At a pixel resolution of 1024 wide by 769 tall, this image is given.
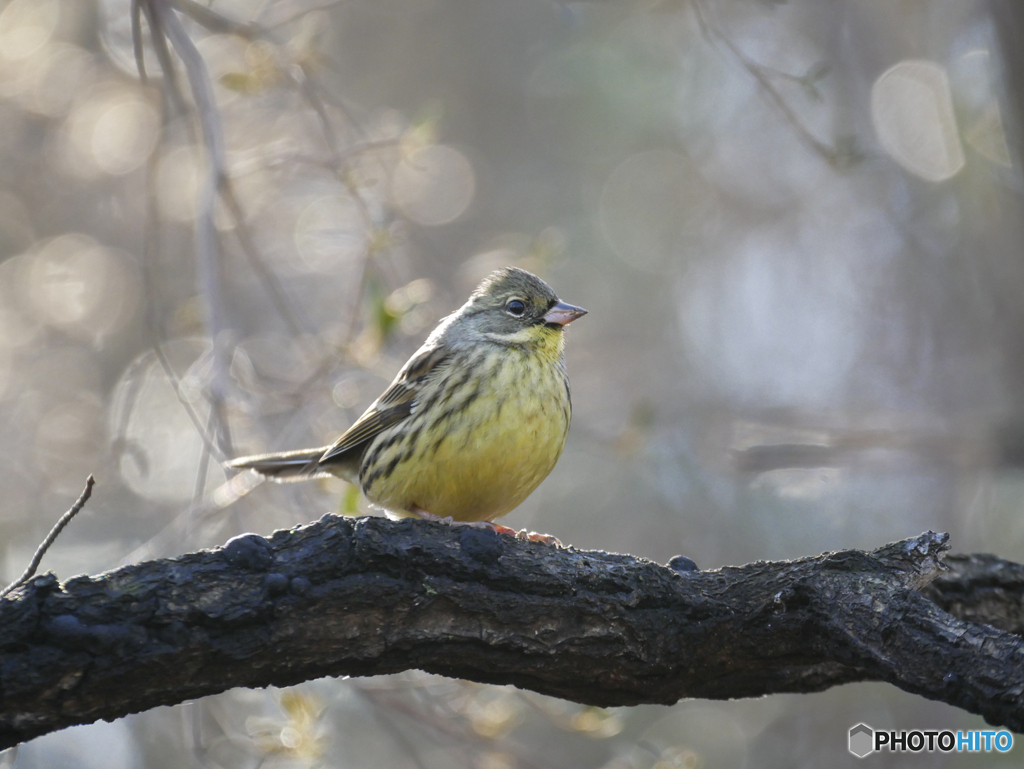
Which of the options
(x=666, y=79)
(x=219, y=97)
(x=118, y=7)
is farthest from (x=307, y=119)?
(x=666, y=79)

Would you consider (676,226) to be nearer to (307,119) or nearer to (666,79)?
(666,79)

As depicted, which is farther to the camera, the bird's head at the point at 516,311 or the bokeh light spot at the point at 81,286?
the bokeh light spot at the point at 81,286

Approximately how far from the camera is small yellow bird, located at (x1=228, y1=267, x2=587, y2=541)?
4.62 meters

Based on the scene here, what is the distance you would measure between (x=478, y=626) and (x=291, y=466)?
2620 millimetres

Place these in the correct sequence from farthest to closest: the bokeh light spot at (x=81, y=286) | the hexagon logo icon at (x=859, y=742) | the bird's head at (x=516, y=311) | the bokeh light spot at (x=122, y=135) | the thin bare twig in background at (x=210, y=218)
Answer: the bokeh light spot at (x=81, y=286)
the hexagon logo icon at (x=859, y=742)
the bokeh light spot at (x=122, y=135)
the bird's head at (x=516, y=311)
the thin bare twig in background at (x=210, y=218)

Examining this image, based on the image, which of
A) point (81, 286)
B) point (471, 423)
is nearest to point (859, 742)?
point (471, 423)

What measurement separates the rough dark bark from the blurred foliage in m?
1.57

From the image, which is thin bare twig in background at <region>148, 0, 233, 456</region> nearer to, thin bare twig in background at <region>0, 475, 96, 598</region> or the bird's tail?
the bird's tail

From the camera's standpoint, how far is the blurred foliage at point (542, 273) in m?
5.78

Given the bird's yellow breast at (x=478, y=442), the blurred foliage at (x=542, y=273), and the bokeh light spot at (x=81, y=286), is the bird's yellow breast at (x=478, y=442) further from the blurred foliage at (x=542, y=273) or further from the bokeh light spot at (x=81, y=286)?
the bokeh light spot at (x=81, y=286)

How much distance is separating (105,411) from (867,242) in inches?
325

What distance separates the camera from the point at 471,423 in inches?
184

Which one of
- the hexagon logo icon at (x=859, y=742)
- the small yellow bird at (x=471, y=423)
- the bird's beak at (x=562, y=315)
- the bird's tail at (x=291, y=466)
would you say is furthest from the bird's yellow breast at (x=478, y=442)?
the hexagon logo icon at (x=859, y=742)

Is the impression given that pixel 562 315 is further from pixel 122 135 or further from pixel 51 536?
pixel 122 135
